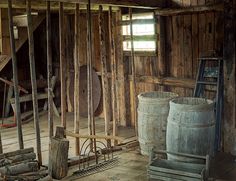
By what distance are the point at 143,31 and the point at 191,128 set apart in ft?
9.74

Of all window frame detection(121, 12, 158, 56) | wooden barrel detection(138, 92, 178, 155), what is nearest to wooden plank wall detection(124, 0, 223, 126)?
window frame detection(121, 12, 158, 56)

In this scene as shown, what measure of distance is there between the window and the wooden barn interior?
0.02m

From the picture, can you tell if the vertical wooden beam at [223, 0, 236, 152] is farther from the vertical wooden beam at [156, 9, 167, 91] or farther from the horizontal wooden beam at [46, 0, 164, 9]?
the vertical wooden beam at [156, 9, 167, 91]

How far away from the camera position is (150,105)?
5.45 metres

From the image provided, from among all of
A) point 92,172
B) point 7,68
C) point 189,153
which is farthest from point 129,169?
point 7,68

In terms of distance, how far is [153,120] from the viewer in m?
5.45

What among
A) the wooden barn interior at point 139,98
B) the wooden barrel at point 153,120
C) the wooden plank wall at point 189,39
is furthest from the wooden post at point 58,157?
the wooden plank wall at point 189,39

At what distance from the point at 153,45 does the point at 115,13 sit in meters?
1.14

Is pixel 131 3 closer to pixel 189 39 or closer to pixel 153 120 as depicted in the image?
pixel 189 39

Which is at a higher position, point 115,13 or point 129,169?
point 115,13

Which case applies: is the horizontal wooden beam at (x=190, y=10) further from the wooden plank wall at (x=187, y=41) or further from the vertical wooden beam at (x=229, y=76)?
the vertical wooden beam at (x=229, y=76)

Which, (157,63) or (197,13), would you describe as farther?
(157,63)

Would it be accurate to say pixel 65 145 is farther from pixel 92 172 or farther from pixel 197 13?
pixel 197 13

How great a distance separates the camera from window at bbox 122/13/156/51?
6.99m
